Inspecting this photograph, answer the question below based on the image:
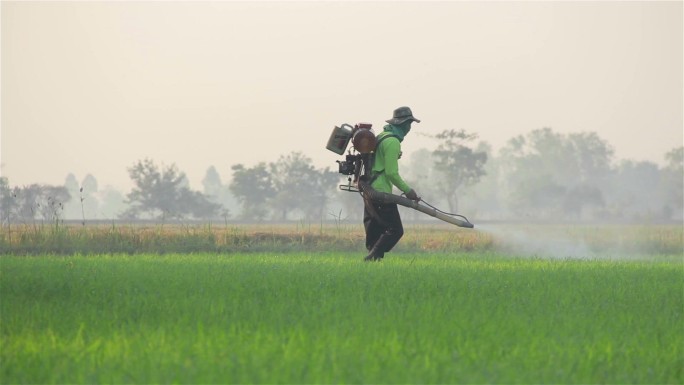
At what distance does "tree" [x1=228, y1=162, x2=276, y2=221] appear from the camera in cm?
9469

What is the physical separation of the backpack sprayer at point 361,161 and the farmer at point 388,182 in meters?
0.12

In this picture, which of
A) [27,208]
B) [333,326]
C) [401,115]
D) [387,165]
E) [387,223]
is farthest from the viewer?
[27,208]

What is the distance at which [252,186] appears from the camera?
95.3m

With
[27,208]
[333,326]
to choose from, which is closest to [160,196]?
[27,208]

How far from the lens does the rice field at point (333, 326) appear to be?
20.9 feet

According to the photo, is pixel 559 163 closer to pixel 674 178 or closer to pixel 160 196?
pixel 674 178

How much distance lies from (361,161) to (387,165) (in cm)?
62

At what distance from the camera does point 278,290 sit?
10.8m

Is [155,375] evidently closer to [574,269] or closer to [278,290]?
[278,290]

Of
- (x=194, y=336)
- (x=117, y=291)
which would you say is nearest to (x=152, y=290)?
(x=117, y=291)

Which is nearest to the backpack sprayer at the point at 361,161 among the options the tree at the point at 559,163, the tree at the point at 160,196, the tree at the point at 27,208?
the tree at the point at 27,208

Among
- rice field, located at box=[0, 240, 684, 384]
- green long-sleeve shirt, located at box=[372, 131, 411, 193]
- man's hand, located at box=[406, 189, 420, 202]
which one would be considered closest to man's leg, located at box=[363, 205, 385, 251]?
green long-sleeve shirt, located at box=[372, 131, 411, 193]

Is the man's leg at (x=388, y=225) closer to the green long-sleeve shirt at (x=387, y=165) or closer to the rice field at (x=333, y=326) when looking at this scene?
the green long-sleeve shirt at (x=387, y=165)

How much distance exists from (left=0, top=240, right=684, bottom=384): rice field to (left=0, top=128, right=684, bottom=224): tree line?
12655mm
